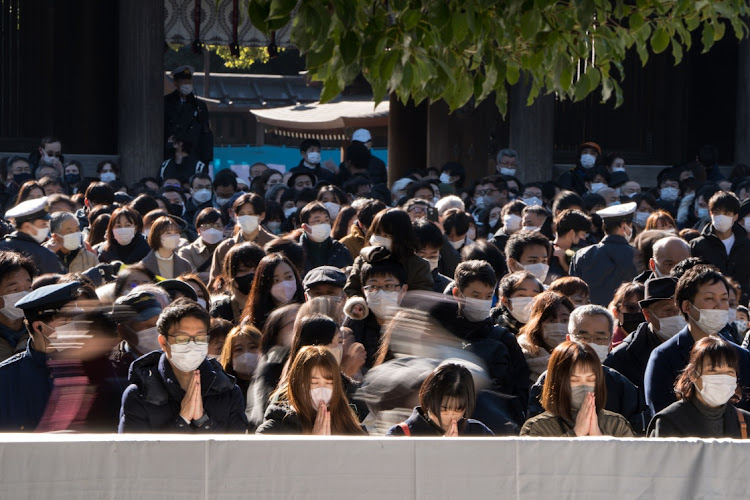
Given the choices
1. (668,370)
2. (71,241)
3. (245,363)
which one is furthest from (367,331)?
(71,241)

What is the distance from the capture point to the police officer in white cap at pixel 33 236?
25.6ft

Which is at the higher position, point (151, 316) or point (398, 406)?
point (151, 316)

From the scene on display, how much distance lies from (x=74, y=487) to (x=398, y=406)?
189 cm

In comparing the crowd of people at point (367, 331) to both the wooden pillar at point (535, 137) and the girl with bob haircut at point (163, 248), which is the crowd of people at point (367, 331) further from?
the wooden pillar at point (535, 137)

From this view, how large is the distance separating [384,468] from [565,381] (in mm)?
1509

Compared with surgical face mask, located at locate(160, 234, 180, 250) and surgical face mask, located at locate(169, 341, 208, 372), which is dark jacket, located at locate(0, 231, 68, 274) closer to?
surgical face mask, located at locate(160, 234, 180, 250)

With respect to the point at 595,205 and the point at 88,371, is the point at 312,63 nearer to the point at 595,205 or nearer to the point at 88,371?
the point at 88,371

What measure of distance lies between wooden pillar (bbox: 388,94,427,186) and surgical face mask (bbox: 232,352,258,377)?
13.0 metres

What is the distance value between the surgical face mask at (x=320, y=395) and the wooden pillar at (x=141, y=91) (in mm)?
10152

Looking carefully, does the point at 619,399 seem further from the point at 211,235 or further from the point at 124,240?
the point at 211,235

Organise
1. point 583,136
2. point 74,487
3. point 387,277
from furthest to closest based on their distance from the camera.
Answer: point 583,136 → point 387,277 → point 74,487

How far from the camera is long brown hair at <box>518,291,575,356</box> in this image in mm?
6084

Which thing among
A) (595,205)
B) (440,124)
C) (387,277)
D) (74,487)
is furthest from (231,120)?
(74,487)

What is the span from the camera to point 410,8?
500 centimetres
